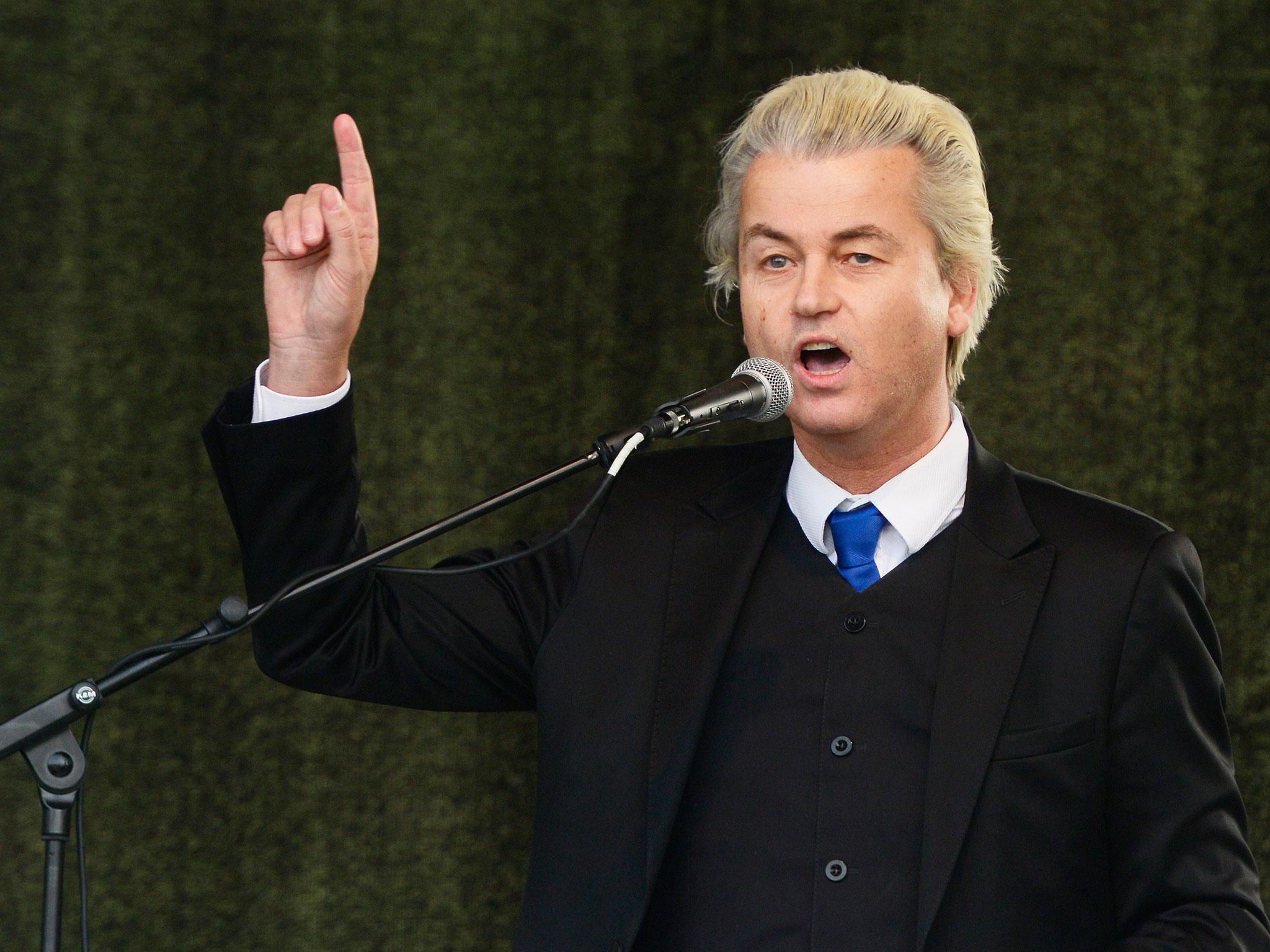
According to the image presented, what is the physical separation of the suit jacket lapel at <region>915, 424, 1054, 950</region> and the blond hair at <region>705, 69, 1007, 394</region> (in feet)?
0.99

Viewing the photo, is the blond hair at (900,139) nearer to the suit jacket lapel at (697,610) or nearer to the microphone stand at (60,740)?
the suit jacket lapel at (697,610)

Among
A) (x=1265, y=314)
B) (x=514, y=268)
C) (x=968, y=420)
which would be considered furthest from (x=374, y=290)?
(x=1265, y=314)

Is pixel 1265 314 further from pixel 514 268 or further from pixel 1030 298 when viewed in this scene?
pixel 514 268

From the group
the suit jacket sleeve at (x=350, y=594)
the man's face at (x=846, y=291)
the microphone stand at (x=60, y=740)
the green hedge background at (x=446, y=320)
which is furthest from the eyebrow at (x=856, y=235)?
the microphone stand at (x=60, y=740)

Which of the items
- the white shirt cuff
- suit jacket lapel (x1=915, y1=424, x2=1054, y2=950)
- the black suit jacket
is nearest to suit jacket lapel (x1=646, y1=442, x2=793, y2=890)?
the black suit jacket

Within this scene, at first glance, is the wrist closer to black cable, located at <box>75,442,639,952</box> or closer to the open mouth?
black cable, located at <box>75,442,639,952</box>

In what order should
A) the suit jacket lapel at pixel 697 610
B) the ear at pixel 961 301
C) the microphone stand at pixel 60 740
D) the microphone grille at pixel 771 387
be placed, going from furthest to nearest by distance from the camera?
the ear at pixel 961 301 → the suit jacket lapel at pixel 697 610 → the microphone grille at pixel 771 387 → the microphone stand at pixel 60 740

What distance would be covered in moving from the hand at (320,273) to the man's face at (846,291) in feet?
1.76

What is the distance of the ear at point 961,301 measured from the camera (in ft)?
6.15

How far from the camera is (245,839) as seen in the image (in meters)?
2.29

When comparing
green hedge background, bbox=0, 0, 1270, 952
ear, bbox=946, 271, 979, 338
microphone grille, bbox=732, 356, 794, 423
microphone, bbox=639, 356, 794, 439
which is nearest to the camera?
microphone, bbox=639, 356, 794, 439

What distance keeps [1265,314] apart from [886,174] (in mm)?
967

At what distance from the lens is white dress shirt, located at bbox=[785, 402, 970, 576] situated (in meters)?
1.77

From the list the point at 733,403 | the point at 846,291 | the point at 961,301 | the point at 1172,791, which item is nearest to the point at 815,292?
the point at 846,291
